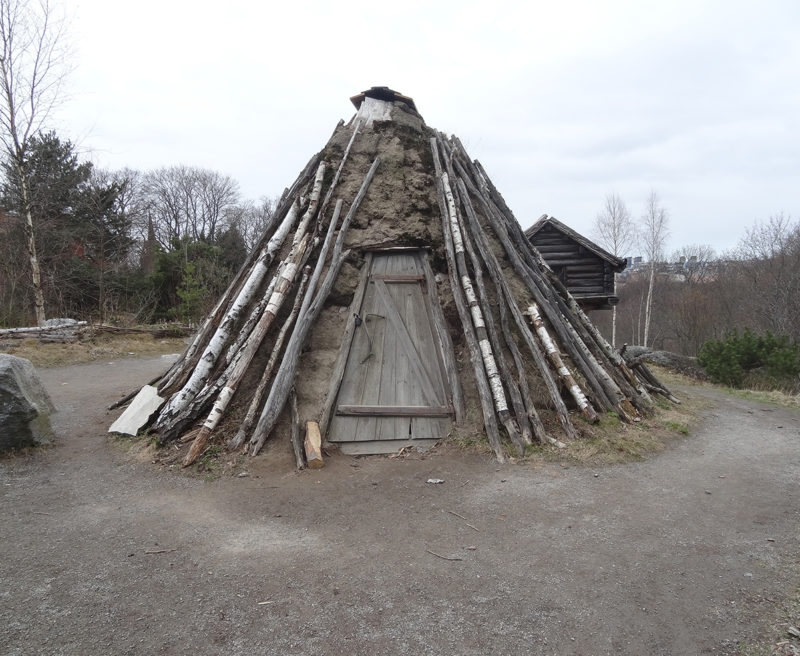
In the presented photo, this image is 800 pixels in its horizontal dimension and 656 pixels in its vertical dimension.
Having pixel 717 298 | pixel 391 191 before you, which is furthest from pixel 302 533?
pixel 717 298

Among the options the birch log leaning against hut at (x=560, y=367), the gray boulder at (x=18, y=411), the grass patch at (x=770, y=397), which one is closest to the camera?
the gray boulder at (x=18, y=411)

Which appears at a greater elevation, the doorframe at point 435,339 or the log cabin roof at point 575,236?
the log cabin roof at point 575,236

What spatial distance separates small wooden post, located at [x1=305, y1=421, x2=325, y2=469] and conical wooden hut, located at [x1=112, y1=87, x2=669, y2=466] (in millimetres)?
37

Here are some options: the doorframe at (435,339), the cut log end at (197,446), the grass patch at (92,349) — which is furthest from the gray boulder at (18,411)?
the grass patch at (92,349)

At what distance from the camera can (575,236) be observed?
15.3 meters

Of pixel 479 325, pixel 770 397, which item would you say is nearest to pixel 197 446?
pixel 479 325

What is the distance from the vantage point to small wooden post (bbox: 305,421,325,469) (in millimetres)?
5605

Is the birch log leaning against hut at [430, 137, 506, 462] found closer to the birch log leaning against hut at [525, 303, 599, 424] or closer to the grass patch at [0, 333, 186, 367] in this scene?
the birch log leaning against hut at [525, 303, 599, 424]

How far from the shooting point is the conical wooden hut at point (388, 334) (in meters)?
6.23

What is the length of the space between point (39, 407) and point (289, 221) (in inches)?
174

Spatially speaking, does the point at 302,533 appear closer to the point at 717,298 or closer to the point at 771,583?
the point at 771,583

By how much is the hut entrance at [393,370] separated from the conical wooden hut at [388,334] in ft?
0.06

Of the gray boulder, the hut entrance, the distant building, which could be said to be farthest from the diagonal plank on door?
the distant building

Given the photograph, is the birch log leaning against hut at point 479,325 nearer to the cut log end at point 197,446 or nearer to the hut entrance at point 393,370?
the hut entrance at point 393,370
